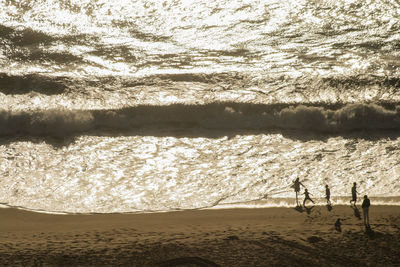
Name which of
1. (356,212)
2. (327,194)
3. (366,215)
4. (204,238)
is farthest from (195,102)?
(366,215)

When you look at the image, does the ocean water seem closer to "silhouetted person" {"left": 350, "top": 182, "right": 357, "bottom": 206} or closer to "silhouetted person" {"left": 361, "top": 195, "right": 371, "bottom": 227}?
"silhouetted person" {"left": 350, "top": 182, "right": 357, "bottom": 206}

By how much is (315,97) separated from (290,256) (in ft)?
32.0

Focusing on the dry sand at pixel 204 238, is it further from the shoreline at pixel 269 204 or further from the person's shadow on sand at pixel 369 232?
the shoreline at pixel 269 204

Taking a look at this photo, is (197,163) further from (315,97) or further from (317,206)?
(315,97)

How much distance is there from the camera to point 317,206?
12836 millimetres

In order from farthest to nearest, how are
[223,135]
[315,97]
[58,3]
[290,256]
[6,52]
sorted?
[58,3] < [6,52] < [315,97] < [223,135] < [290,256]

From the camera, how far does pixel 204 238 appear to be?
441 inches

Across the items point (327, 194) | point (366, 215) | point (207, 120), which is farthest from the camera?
point (207, 120)

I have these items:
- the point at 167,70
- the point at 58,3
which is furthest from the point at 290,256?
the point at 58,3

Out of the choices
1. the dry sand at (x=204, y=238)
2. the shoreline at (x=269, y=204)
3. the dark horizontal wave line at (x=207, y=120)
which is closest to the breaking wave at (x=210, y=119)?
the dark horizontal wave line at (x=207, y=120)

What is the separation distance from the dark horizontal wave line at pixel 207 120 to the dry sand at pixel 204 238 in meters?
5.13

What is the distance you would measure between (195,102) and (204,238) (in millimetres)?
8278

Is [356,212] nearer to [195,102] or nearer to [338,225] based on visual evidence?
[338,225]

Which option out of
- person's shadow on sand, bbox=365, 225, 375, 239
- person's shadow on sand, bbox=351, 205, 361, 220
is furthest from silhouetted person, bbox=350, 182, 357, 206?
person's shadow on sand, bbox=365, 225, 375, 239
